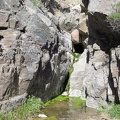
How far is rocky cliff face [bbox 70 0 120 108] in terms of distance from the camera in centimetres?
1455

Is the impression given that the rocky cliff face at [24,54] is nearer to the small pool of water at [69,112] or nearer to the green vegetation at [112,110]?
the small pool of water at [69,112]

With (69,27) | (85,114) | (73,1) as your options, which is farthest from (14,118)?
(73,1)

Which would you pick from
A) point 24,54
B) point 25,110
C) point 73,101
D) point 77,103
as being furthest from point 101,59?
point 25,110

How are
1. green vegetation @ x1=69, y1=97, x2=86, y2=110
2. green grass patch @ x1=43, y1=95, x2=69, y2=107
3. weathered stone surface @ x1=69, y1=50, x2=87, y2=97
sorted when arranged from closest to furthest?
green vegetation @ x1=69, y1=97, x2=86, y2=110, green grass patch @ x1=43, y1=95, x2=69, y2=107, weathered stone surface @ x1=69, y1=50, x2=87, y2=97

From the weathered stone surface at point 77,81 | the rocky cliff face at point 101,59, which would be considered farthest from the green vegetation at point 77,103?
the weathered stone surface at point 77,81

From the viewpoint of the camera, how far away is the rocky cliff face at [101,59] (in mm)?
14547

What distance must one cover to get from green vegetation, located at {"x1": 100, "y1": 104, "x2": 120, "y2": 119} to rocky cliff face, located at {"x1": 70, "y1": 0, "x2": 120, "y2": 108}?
0.52m

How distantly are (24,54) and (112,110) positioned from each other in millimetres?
6347

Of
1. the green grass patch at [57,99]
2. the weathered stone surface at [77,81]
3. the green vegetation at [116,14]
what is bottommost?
the green grass patch at [57,99]

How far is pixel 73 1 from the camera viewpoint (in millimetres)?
37531

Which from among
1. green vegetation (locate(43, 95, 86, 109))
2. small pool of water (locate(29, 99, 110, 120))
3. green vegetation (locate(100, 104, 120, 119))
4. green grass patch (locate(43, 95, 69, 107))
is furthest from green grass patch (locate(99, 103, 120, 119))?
green grass patch (locate(43, 95, 69, 107))

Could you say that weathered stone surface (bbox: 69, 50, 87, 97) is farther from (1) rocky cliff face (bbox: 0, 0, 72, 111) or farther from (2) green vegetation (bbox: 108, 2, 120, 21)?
(2) green vegetation (bbox: 108, 2, 120, 21)

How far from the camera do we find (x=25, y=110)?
13.5m

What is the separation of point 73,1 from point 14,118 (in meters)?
28.4
